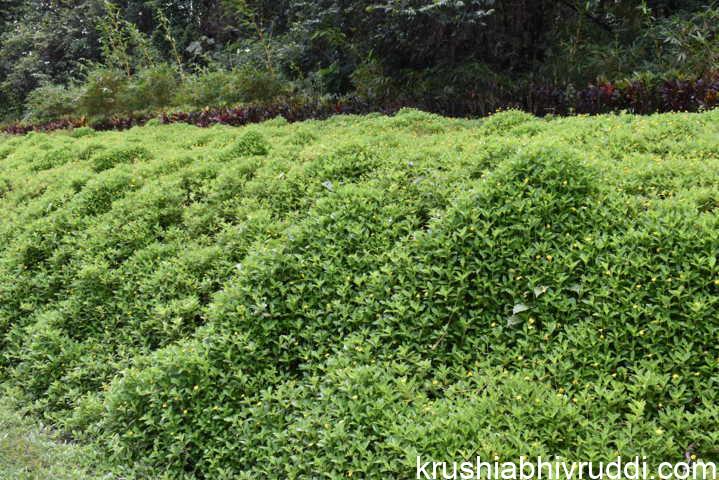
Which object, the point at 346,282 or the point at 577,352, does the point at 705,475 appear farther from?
the point at 346,282

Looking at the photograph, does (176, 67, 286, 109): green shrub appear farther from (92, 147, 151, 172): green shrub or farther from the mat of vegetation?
the mat of vegetation

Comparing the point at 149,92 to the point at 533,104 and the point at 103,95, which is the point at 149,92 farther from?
the point at 533,104

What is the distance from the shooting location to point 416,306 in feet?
9.54

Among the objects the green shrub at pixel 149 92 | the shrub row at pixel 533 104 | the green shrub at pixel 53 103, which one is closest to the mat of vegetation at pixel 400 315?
the shrub row at pixel 533 104

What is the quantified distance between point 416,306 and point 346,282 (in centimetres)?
46

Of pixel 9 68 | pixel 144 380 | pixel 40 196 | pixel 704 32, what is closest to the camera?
pixel 144 380

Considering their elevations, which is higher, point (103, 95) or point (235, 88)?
point (235, 88)

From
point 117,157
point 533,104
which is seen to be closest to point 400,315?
point 533,104

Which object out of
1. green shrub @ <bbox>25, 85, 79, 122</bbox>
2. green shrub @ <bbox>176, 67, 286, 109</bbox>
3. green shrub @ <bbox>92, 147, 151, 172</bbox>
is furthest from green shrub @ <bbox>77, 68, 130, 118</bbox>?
green shrub @ <bbox>92, 147, 151, 172</bbox>

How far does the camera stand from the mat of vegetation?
2400mm

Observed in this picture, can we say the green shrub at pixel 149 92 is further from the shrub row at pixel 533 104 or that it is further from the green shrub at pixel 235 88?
the shrub row at pixel 533 104

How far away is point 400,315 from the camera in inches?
116

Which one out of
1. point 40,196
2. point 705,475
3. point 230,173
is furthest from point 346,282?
point 40,196

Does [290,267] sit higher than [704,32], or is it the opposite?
[704,32]
